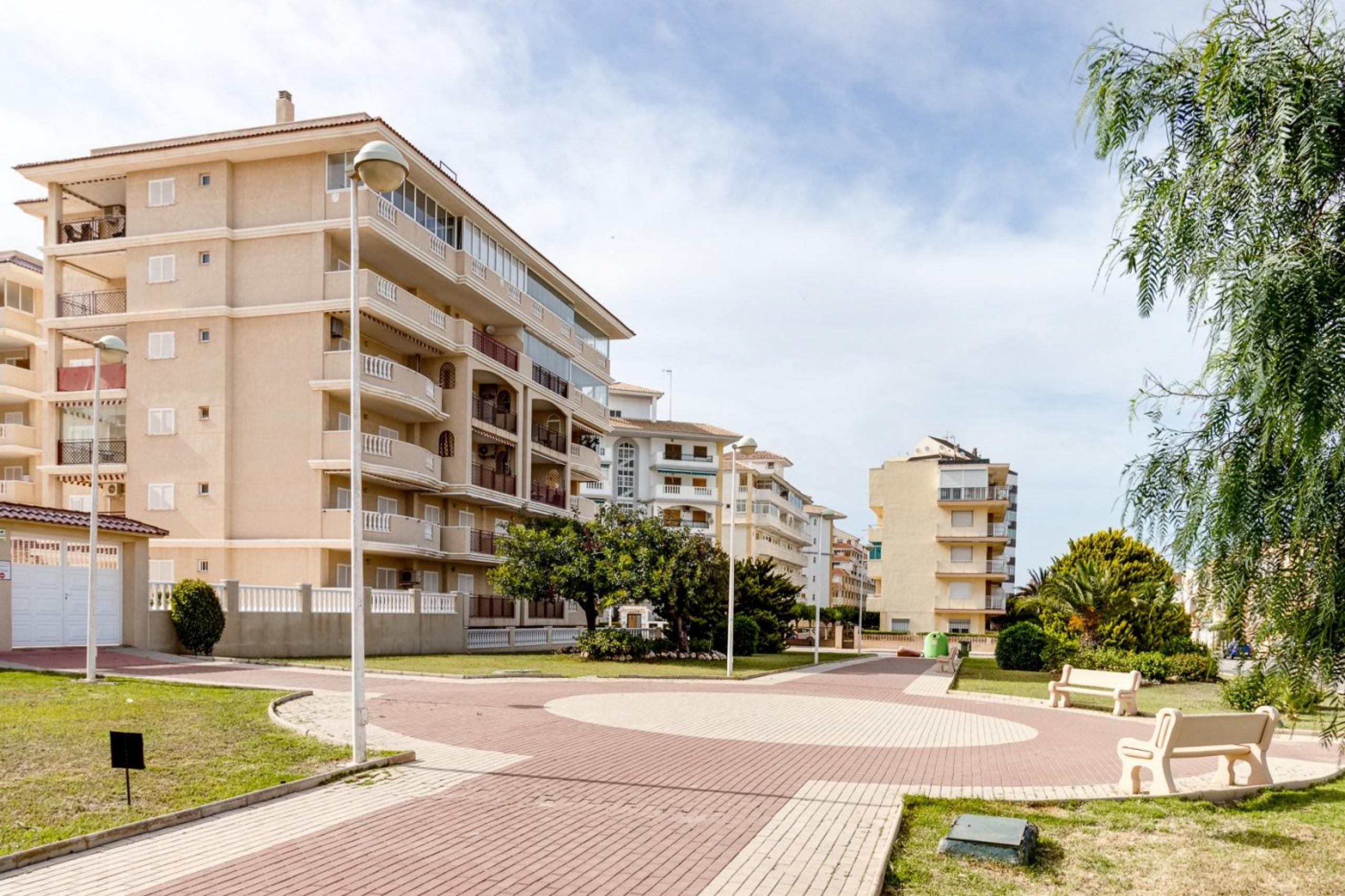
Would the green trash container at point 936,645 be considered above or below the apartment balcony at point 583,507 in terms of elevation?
below

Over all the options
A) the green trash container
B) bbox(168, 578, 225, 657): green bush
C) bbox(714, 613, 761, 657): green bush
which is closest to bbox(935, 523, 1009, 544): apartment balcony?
the green trash container

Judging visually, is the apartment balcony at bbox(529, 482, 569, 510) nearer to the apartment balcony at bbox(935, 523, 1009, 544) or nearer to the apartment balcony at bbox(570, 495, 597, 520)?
the apartment balcony at bbox(570, 495, 597, 520)

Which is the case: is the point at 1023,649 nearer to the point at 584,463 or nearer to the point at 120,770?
the point at 584,463

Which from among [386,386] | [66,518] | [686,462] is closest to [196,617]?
[66,518]

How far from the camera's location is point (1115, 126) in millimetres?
6113

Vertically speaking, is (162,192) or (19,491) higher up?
(162,192)

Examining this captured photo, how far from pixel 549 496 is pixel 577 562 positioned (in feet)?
55.3

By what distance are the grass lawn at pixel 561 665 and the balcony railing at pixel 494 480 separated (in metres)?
8.89

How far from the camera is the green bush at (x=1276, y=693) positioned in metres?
5.65

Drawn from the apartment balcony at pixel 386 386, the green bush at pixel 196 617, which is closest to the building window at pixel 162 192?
the apartment balcony at pixel 386 386

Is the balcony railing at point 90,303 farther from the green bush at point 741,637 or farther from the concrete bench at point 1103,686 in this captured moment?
the concrete bench at point 1103,686

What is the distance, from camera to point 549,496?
4619 centimetres

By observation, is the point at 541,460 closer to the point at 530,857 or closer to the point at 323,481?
the point at 323,481

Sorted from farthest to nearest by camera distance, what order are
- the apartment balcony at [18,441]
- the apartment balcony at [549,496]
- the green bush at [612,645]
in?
the apartment balcony at [549,496] → the apartment balcony at [18,441] → the green bush at [612,645]
